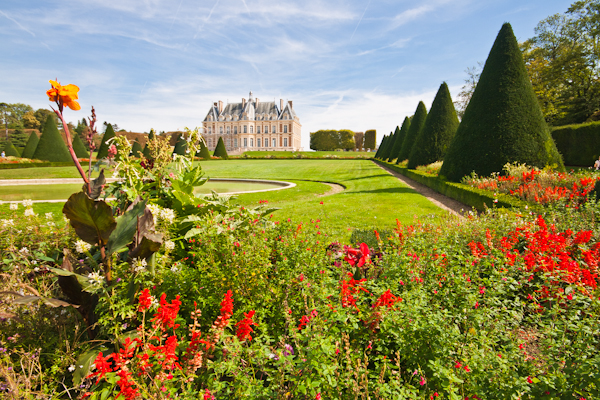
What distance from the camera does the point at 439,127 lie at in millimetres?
15383

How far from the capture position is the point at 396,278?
8.61 ft

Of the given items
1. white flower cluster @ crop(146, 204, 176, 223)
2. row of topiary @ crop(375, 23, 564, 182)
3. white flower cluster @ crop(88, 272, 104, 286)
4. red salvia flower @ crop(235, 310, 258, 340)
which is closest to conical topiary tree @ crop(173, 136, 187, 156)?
white flower cluster @ crop(146, 204, 176, 223)

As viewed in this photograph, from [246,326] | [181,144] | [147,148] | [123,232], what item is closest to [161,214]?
[123,232]

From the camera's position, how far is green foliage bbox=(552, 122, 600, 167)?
16.3 meters

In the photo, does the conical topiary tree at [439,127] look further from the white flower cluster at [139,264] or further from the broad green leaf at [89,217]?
the broad green leaf at [89,217]

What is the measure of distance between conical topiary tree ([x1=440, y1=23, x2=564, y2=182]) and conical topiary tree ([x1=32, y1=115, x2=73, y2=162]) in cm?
2774

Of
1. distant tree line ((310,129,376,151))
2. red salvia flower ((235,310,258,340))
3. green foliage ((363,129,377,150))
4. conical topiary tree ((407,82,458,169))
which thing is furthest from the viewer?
distant tree line ((310,129,376,151))

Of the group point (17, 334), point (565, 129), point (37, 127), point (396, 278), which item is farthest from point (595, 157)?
point (37, 127)

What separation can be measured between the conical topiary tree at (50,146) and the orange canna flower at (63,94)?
93.3ft

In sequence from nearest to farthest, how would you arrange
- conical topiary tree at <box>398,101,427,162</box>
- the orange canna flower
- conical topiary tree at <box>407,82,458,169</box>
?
the orange canna flower, conical topiary tree at <box>407,82,458,169</box>, conical topiary tree at <box>398,101,427,162</box>

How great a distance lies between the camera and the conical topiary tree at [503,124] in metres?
9.23

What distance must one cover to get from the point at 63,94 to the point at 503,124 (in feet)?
35.6

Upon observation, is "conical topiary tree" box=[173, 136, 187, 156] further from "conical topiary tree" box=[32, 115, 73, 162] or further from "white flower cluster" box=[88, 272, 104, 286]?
"conical topiary tree" box=[32, 115, 73, 162]

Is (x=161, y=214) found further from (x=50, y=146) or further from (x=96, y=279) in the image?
(x=50, y=146)
